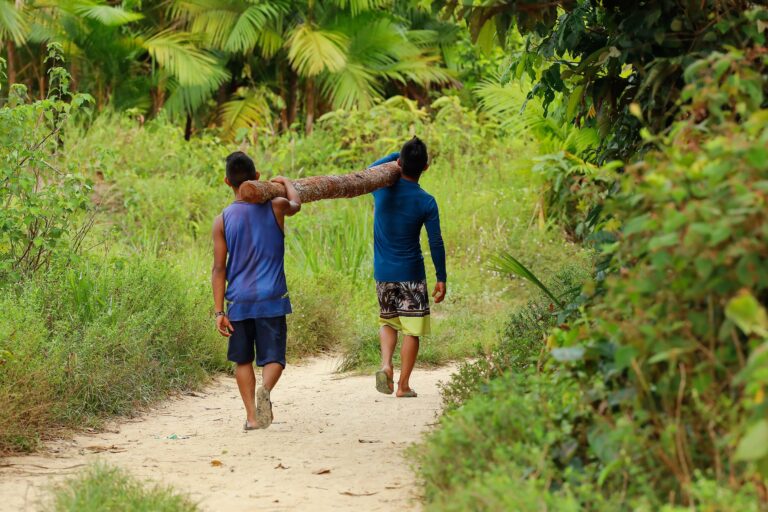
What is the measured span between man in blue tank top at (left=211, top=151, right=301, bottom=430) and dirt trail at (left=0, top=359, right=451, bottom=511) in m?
0.32

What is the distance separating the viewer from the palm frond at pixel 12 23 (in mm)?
16594

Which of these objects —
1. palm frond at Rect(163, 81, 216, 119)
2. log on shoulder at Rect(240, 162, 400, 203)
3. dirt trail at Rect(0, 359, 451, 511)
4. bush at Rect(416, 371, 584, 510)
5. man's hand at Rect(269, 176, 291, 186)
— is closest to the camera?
bush at Rect(416, 371, 584, 510)

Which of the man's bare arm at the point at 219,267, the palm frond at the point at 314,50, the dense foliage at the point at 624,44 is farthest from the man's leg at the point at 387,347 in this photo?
the palm frond at the point at 314,50

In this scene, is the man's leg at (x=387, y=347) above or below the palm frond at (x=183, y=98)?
below

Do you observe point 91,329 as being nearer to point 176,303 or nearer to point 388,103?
point 176,303

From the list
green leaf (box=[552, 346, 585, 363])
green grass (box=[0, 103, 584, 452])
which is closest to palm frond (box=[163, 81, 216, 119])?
green grass (box=[0, 103, 584, 452])

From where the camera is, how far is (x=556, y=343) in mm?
4477

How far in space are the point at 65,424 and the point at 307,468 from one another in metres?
1.88

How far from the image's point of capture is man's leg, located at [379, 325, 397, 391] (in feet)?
23.9

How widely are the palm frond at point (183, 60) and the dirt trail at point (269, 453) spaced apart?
1082cm

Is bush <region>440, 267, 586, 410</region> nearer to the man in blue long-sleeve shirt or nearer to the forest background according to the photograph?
the forest background

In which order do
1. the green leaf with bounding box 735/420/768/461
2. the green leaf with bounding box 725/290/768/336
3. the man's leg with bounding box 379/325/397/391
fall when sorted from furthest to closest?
the man's leg with bounding box 379/325/397/391 → the green leaf with bounding box 725/290/768/336 → the green leaf with bounding box 735/420/768/461

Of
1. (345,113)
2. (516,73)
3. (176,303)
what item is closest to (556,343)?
(516,73)

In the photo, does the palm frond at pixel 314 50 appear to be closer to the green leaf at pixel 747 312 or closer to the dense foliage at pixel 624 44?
the dense foliage at pixel 624 44
